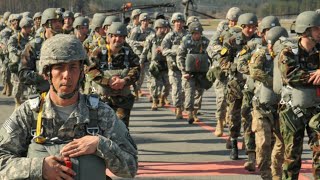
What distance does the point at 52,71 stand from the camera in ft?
11.8

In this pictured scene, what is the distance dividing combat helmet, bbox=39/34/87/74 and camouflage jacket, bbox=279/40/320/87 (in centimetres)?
331

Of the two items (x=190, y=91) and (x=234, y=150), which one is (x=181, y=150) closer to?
(x=234, y=150)

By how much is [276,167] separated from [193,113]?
518 cm

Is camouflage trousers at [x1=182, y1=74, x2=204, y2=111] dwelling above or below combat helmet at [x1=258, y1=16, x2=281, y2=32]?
below

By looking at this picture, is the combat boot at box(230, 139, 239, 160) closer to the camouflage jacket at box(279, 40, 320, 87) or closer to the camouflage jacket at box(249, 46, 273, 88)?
the camouflage jacket at box(249, 46, 273, 88)

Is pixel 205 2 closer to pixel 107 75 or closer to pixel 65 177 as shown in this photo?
pixel 107 75

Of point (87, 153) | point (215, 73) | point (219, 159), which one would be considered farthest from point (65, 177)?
point (215, 73)

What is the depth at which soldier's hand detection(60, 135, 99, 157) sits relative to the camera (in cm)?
344

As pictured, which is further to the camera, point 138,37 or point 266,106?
point 138,37

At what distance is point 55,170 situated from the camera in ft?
11.2

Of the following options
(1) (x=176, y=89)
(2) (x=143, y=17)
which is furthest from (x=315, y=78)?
(2) (x=143, y=17)

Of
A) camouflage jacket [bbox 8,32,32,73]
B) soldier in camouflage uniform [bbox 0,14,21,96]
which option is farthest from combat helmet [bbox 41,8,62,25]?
soldier in camouflage uniform [bbox 0,14,21,96]

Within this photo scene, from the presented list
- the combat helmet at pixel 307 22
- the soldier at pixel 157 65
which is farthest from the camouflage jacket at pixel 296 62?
the soldier at pixel 157 65

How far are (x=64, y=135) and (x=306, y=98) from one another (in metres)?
3.40
